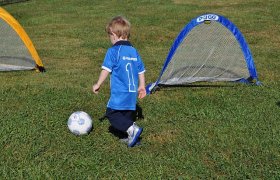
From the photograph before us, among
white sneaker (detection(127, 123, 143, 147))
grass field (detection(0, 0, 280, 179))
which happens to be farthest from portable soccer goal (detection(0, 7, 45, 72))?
white sneaker (detection(127, 123, 143, 147))

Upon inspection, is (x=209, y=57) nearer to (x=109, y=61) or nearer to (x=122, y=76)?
(x=122, y=76)

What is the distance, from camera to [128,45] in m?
5.41

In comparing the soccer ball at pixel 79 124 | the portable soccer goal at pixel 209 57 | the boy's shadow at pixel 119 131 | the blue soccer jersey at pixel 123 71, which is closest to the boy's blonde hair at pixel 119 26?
the blue soccer jersey at pixel 123 71

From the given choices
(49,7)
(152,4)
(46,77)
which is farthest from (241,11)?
(46,77)

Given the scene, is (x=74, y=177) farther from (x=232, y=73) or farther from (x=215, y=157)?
(x=232, y=73)

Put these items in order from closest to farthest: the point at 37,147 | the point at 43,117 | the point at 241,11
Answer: the point at 37,147
the point at 43,117
the point at 241,11

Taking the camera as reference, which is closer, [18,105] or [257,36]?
[18,105]

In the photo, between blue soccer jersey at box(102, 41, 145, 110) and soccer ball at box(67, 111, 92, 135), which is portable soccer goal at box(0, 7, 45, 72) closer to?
soccer ball at box(67, 111, 92, 135)

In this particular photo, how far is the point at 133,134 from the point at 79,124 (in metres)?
0.89

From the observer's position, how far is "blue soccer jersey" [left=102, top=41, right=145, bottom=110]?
17.7 ft

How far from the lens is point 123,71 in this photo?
5449mm

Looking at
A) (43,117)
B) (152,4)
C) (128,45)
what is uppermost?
(128,45)

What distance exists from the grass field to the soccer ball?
103mm

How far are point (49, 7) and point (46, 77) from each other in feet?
50.8
